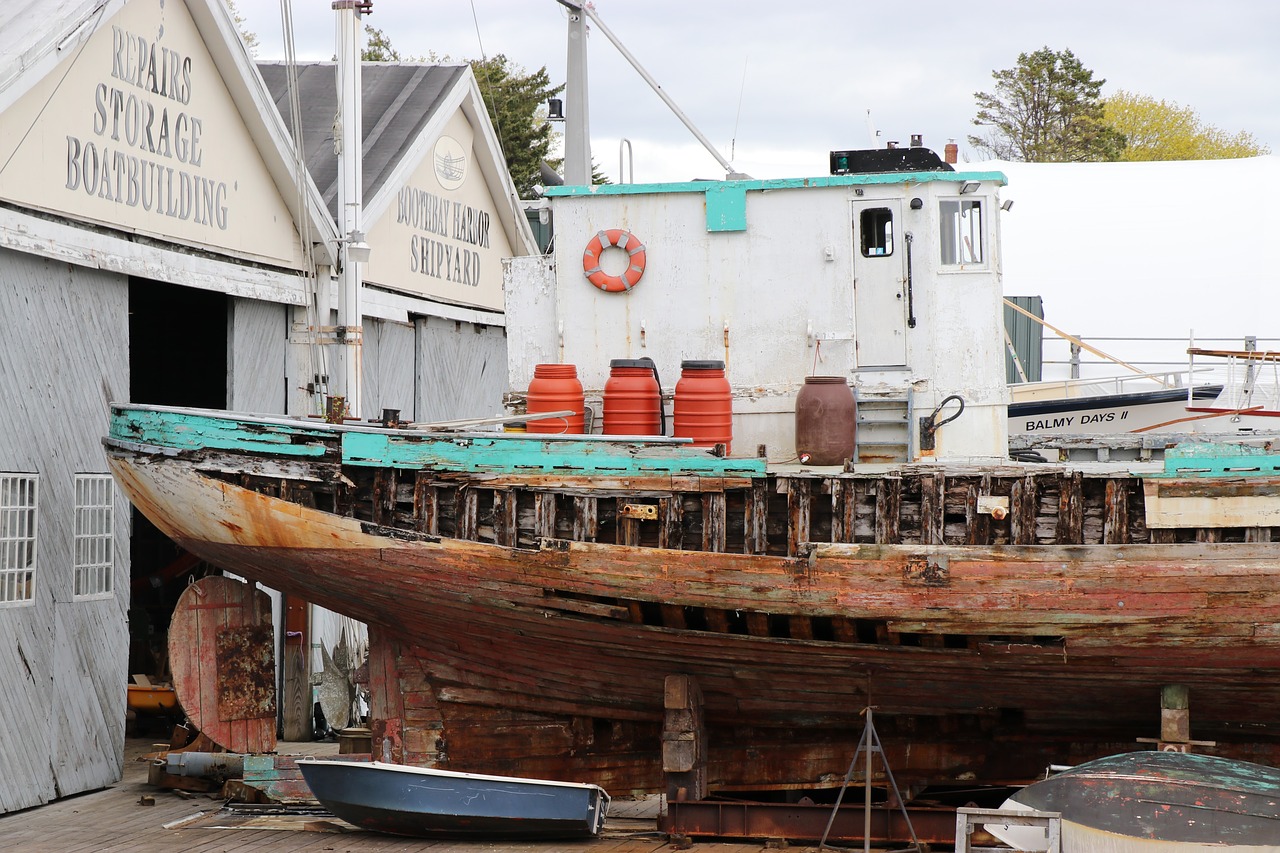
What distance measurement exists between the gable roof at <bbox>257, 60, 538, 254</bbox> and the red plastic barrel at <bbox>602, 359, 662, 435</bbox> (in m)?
5.92

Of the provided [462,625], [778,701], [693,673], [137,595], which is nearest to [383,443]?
[462,625]

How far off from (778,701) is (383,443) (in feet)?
10.7

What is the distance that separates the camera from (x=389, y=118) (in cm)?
1614

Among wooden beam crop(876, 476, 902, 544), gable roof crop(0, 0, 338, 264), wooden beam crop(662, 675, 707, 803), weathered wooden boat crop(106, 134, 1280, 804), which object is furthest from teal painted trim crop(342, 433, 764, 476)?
gable roof crop(0, 0, 338, 264)

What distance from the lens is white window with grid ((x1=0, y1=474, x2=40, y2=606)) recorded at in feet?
31.6

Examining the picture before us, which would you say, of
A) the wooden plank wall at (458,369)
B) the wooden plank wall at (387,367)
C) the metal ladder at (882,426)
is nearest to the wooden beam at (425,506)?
the metal ladder at (882,426)

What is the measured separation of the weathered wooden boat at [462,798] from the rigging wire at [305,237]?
3.86m

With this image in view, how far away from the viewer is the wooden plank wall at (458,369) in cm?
1622

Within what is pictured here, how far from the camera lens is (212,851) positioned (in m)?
8.60

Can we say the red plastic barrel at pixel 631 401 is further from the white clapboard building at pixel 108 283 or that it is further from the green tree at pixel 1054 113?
the green tree at pixel 1054 113

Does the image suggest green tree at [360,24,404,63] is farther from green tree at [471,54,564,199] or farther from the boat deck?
the boat deck

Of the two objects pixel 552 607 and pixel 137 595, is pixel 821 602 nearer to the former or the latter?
pixel 552 607

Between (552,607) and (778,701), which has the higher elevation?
(552,607)

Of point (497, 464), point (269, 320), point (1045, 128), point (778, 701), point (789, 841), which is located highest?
point (1045, 128)
